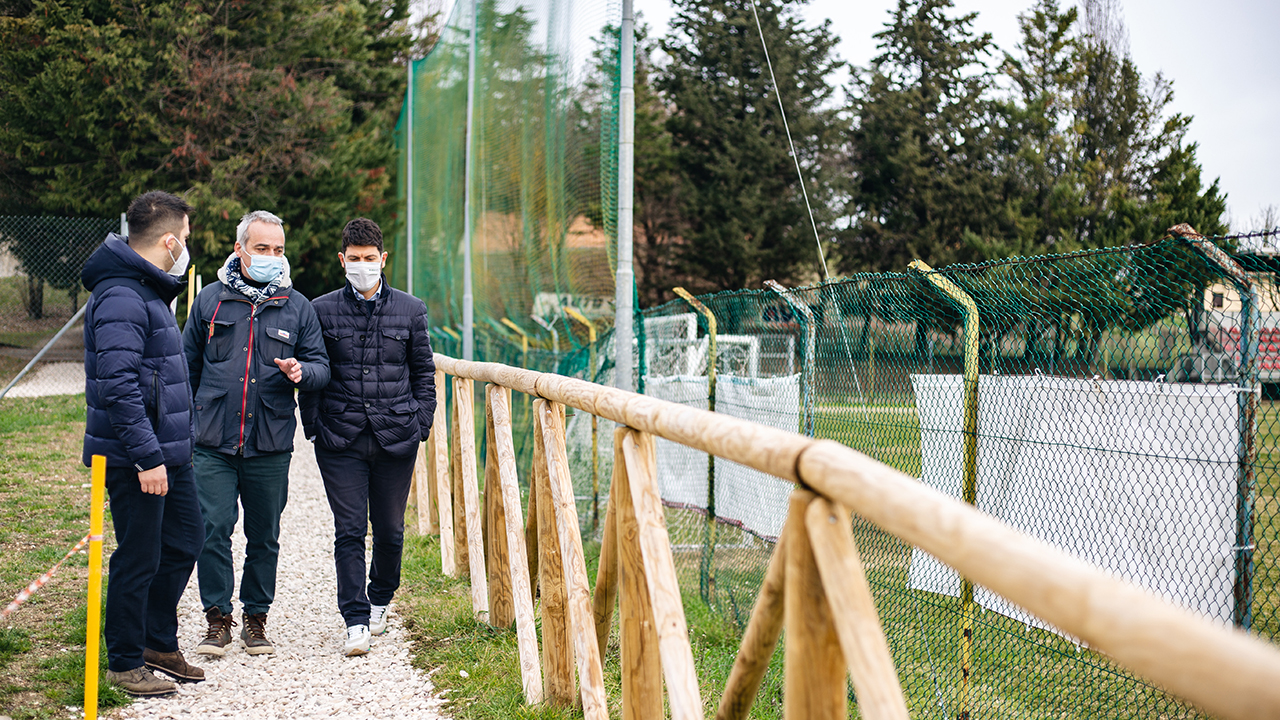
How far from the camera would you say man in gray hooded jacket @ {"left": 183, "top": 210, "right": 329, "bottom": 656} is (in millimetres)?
4230

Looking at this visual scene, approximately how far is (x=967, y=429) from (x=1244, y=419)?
1013 mm

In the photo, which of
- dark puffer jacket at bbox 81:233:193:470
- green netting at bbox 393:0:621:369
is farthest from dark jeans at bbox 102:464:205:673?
green netting at bbox 393:0:621:369

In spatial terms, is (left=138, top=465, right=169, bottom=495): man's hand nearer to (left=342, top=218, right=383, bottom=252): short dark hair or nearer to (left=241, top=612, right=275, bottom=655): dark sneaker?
(left=241, top=612, right=275, bottom=655): dark sneaker

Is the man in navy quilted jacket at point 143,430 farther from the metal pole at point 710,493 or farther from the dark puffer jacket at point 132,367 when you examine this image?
the metal pole at point 710,493

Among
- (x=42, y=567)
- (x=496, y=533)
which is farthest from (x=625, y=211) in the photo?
(x=42, y=567)

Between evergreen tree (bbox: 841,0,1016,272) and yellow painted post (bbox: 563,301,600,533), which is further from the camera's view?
evergreen tree (bbox: 841,0,1016,272)

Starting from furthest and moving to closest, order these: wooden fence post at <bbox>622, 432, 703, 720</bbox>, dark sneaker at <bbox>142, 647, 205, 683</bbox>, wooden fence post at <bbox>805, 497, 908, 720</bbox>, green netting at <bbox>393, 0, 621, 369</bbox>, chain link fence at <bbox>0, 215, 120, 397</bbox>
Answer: chain link fence at <bbox>0, 215, 120, 397</bbox> → green netting at <bbox>393, 0, 621, 369</bbox> → dark sneaker at <bbox>142, 647, 205, 683</bbox> → wooden fence post at <bbox>622, 432, 703, 720</bbox> → wooden fence post at <bbox>805, 497, 908, 720</bbox>

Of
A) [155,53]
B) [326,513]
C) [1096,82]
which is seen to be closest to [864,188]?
[1096,82]

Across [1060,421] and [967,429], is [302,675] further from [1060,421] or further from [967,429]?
[1060,421]

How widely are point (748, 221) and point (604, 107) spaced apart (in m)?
26.1

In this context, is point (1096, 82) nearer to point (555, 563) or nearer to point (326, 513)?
point (326, 513)

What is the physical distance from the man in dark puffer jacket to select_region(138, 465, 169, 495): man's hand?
0.84m

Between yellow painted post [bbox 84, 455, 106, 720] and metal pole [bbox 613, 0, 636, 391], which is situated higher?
metal pole [bbox 613, 0, 636, 391]

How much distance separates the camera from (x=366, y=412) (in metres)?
4.43
